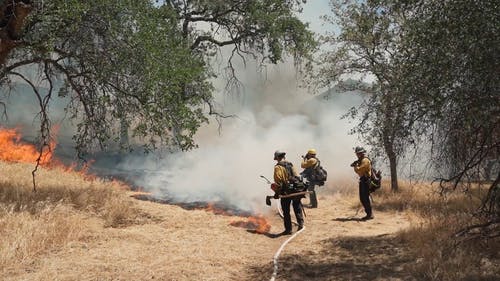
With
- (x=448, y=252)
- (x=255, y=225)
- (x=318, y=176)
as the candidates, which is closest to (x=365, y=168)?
(x=318, y=176)

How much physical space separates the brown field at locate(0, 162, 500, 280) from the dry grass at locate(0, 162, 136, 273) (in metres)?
0.03

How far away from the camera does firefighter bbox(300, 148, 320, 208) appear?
46.2 feet

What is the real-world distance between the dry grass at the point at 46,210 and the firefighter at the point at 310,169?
5409 mm

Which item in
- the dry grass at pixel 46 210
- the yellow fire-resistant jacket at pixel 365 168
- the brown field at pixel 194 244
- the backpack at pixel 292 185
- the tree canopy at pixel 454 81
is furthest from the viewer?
the yellow fire-resistant jacket at pixel 365 168

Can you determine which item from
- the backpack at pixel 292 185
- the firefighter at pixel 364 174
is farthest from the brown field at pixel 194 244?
the backpack at pixel 292 185

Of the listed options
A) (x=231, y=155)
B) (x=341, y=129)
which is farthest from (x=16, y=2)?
(x=341, y=129)

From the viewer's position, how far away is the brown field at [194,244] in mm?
6754

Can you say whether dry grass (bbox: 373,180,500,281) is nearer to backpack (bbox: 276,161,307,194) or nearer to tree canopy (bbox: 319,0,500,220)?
tree canopy (bbox: 319,0,500,220)

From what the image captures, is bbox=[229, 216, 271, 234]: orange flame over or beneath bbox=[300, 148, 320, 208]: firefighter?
beneath

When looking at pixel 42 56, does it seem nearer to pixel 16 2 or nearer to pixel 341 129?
pixel 16 2

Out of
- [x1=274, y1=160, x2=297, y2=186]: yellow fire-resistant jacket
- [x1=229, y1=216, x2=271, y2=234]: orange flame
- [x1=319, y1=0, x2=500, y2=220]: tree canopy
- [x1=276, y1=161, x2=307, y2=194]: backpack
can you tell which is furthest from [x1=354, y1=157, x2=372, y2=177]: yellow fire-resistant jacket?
[x1=319, y1=0, x2=500, y2=220]: tree canopy

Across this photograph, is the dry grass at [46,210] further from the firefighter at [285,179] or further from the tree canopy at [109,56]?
the firefighter at [285,179]

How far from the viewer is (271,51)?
17.0 meters

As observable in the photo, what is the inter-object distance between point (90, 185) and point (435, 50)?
9864 millimetres
